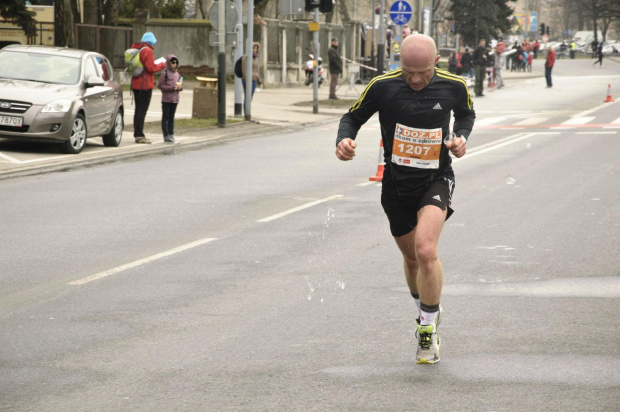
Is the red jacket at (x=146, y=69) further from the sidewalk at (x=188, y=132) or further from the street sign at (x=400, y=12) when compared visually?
the street sign at (x=400, y=12)

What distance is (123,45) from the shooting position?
45062 mm

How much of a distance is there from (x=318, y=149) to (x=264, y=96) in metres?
17.9

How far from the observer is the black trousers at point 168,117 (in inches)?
800

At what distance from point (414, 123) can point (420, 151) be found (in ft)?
0.50

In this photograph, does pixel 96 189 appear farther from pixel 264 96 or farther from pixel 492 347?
pixel 264 96

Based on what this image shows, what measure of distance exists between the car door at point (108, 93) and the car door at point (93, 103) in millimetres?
77

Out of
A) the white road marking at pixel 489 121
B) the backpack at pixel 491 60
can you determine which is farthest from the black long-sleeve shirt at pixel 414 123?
the backpack at pixel 491 60

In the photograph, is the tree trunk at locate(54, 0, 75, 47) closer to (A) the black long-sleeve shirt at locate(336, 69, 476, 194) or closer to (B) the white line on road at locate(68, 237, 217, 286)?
(B) the white line on road at locate(68, 237, 217, 286)

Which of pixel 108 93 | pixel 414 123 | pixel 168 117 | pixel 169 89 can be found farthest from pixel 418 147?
pixel 168 117

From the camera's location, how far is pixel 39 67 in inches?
739

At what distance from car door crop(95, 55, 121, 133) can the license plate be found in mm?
2062

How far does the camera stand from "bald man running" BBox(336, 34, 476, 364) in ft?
19.2

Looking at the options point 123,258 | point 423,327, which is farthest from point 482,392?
point 123,258

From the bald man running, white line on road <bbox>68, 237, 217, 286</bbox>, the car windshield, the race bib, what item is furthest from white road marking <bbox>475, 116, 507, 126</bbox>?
the race bib
